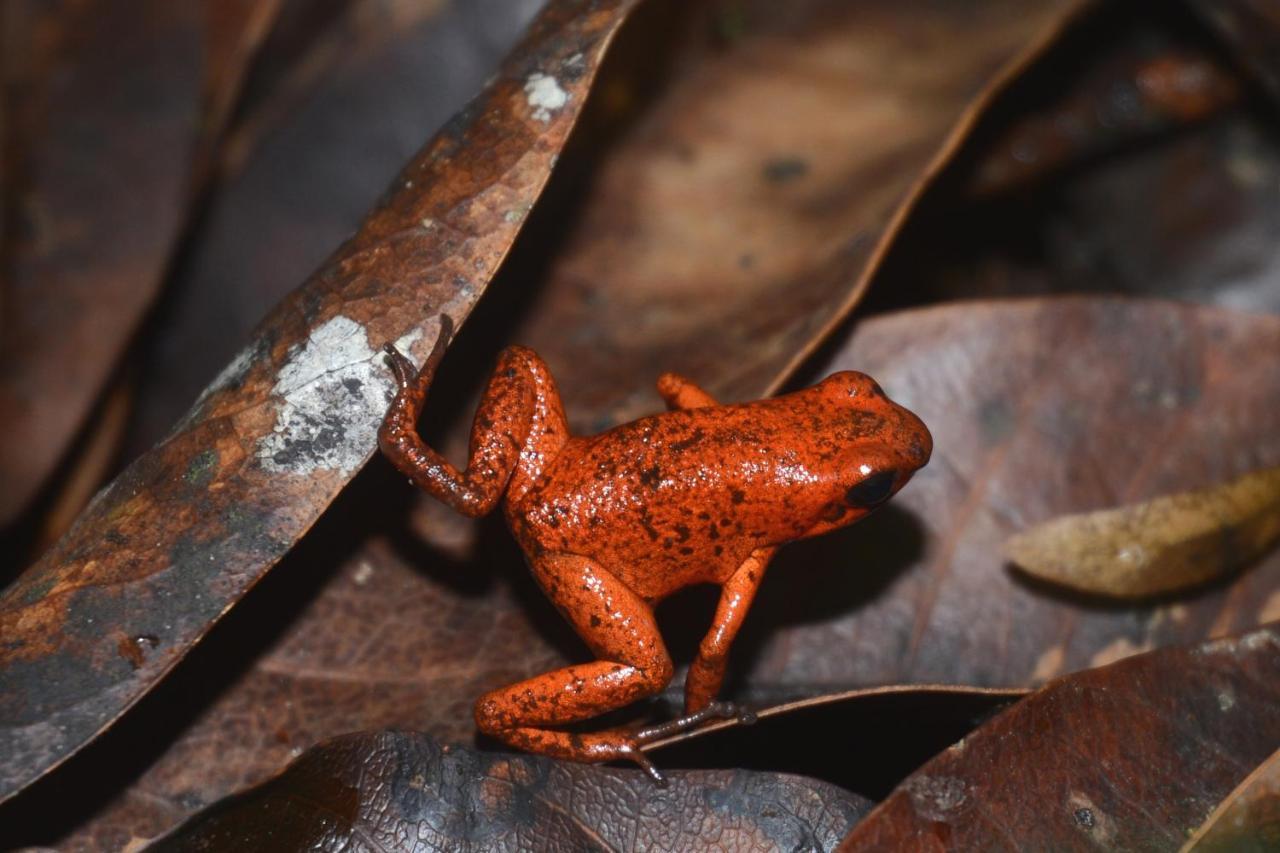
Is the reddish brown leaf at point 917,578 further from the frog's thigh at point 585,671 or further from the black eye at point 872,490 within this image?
the black eye at point 872,490

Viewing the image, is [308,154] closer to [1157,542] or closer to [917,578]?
[917,578]

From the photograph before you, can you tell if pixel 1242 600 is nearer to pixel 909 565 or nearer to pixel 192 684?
pixel 909 565

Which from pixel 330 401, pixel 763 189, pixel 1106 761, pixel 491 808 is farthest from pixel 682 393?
pixel 1106 761

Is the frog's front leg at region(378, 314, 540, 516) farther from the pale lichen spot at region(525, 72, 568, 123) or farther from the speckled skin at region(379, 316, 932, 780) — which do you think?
the pale lichen spot at region(525, 72, 568, 123)

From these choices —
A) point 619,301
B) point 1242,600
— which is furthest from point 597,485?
point 1242,600

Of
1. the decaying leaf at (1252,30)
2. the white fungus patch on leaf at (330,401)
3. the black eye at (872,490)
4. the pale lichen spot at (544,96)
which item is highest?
the pale lichen spot at (544,96)

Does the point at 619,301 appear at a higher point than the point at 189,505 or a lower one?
lower

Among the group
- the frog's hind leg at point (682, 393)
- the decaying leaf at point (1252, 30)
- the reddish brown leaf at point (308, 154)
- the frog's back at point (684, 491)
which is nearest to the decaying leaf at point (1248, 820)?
the frog's back at point (684, 491)
